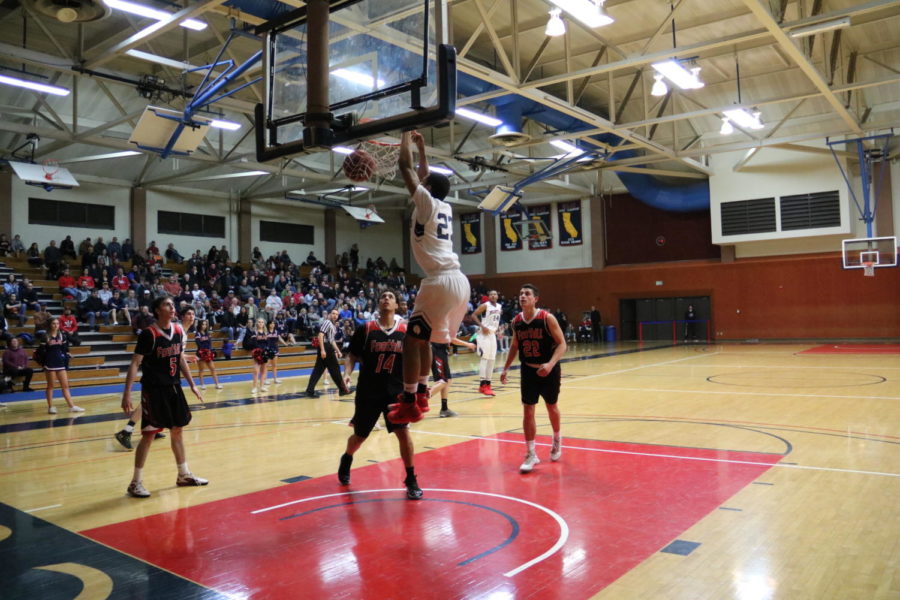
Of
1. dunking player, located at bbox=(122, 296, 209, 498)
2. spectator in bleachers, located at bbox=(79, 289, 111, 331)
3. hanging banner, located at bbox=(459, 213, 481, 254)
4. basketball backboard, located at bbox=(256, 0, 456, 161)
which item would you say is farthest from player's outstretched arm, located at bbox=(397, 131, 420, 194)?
hanging banner, located at bbox=(459, 213, 481, 254)

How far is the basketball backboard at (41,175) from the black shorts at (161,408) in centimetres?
1601

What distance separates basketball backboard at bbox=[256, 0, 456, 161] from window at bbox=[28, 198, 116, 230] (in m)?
22.0

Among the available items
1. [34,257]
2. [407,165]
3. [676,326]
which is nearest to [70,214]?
[34,257]

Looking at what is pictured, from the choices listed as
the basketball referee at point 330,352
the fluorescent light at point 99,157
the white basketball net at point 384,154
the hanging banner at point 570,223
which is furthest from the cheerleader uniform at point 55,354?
the hanging banner at point 570,223

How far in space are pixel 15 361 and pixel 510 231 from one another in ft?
77.5

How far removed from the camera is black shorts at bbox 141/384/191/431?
5723mm

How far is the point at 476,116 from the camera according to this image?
1683cm

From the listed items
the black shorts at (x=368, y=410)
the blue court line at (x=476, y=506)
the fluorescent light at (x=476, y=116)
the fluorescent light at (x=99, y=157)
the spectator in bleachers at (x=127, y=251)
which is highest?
the fluorescent light at (x=99, y=157)

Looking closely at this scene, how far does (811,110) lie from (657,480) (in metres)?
21.7

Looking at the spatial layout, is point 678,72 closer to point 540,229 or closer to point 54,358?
point 54,358

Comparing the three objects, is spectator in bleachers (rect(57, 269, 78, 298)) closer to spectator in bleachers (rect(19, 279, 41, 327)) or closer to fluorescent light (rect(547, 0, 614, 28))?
spectator in bleachers (rect(19, 279, 41, 327))

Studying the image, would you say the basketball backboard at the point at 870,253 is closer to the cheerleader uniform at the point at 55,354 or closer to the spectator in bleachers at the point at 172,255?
the cheerleader uniform at the point at 55,354

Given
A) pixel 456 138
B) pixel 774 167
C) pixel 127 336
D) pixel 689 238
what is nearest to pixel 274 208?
pixel 456 138

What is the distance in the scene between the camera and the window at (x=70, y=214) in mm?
23266
